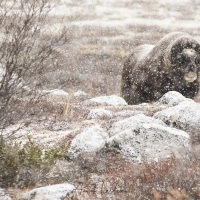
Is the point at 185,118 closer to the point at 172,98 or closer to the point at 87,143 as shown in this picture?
the point at 87,143

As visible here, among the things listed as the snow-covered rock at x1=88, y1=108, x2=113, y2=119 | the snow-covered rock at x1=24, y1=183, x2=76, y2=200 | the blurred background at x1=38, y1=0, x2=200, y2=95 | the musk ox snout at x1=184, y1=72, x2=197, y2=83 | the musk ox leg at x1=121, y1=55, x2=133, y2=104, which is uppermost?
the snow-covered rock at x1=24, y1=183, x2=76, y2=200

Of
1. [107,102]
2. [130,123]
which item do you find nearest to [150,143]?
[130,123]

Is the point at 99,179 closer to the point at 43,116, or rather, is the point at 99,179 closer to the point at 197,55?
the point at 43,116

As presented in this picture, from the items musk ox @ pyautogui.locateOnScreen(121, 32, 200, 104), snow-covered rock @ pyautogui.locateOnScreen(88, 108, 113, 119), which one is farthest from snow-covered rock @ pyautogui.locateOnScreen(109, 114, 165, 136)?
musk ox @ pyautogui.locateOnScreen(121, 32, 200, 104)

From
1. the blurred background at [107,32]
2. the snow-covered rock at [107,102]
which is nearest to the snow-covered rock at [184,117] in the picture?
the snow-covered rock at [107,102]

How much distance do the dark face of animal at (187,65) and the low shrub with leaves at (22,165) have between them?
960cm

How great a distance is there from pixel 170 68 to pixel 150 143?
8.49 metres

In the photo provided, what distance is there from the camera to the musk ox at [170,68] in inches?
632

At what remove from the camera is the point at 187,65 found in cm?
1628

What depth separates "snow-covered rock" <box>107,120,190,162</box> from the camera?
7.66 meters

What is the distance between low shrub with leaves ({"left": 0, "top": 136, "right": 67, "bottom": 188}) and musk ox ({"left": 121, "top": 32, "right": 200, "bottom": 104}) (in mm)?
9277

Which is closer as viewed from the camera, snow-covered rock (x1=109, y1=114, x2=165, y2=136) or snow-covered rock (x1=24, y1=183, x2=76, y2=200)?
snow-covered rock (x1=24, y1=183, x2=76, y2=200)

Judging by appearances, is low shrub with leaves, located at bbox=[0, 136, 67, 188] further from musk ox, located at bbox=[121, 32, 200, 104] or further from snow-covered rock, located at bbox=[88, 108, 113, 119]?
musk ox, located at bbox=[121, 32, 200, 104]

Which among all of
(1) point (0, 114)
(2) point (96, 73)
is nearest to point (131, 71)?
(2) point (96, 73)
